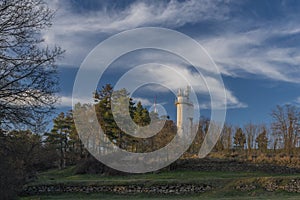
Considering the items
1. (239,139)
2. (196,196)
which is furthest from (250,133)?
(196,196)

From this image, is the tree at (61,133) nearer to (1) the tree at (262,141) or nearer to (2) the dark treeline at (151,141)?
(2) the dark treeline at (151,141)

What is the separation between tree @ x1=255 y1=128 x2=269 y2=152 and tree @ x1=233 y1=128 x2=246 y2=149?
1255 mm

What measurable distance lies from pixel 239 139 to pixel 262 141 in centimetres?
219

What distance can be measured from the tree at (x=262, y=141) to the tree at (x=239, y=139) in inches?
49.4

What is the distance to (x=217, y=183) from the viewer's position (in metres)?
18.9

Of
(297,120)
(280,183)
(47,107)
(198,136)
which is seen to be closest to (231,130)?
(198,136)

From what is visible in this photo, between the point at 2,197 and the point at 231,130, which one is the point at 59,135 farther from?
the point at 2,197

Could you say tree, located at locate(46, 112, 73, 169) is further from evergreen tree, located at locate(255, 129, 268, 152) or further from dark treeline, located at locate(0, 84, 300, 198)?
evergreen tree, located at locate(255, 129, 268, 152)

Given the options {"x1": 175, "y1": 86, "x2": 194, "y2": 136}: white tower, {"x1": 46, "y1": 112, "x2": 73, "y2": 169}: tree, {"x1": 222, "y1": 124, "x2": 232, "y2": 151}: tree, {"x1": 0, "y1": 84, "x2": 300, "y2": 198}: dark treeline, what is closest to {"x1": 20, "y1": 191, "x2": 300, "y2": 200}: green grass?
{"x1": 0, "y1": 84, "x2": 300, "y2": 198}: dark treeline

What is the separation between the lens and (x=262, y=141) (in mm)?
35281

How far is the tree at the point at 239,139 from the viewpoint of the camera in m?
36.2

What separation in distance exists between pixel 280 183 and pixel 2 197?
14.0 metres

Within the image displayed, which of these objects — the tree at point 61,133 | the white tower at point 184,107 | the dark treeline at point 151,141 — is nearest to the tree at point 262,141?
the dark treeline at point 151,141

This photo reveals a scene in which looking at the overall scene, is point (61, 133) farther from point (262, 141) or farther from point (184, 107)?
point (262, 141)
